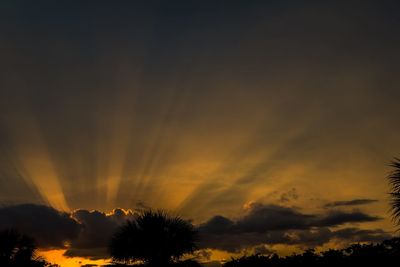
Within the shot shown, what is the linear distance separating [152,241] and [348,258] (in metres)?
20.7

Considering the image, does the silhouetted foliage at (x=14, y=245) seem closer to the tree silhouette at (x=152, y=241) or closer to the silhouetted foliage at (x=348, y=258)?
the tree silhouette at (x=152, y=241)

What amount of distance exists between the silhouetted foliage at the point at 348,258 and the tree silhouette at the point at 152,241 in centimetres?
1697

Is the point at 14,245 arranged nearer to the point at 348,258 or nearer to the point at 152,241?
the point at 152,241

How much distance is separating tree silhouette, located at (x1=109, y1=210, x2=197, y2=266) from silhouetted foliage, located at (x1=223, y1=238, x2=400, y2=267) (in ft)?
55.7

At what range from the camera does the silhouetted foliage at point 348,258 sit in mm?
10559

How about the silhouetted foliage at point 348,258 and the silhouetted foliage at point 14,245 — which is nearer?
the silhouetted foliage at point 348,258

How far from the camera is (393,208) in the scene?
21531 mm

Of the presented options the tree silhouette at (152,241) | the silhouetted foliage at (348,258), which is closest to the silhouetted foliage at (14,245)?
the tree silhouette at (152,241)

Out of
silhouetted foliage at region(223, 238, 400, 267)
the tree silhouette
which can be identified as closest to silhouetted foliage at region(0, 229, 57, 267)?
the tree silhouette

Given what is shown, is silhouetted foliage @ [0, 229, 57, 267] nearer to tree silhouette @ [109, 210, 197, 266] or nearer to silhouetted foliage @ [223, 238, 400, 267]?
tree silhouette @ [109, 210, 197, 266]

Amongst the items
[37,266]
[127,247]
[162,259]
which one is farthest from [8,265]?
[162,259]

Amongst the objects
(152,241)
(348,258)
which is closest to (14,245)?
(152,241)

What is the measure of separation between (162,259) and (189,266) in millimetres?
9040

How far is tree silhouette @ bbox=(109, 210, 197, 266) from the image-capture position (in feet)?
101
